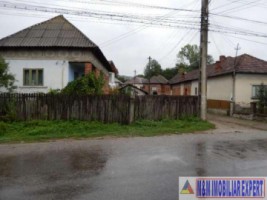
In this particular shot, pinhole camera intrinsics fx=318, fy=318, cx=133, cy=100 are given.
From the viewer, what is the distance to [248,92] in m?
26.7

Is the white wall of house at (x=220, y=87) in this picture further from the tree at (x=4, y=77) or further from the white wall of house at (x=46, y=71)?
the tree at (x=4, y=77)

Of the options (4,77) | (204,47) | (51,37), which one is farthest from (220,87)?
(4,77)

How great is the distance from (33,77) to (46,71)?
38.1 inches

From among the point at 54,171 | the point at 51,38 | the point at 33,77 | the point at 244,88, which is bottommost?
the point at 54,171

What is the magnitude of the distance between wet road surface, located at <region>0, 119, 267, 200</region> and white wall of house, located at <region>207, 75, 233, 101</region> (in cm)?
1546

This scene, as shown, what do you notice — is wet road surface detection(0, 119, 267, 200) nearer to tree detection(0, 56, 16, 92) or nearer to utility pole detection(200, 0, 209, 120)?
utility pole detection(200, 0, 209, 120)

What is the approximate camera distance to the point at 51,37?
68.8 ft

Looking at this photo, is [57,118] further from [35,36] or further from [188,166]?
[188,166]

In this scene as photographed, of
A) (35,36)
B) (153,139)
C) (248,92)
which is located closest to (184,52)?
(248,92)

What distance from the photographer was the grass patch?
1341cm

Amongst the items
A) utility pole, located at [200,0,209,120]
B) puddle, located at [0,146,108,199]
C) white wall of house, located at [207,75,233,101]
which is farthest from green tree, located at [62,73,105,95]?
white wall of house, located at [207,75,233,101]

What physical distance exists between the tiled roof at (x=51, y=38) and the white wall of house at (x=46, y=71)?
3.29ft

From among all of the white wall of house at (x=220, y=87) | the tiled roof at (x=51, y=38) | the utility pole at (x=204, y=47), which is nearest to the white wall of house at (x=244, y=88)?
the white wall of house at (x=220, y=87)

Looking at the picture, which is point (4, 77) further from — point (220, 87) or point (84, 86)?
point (220, 87)
